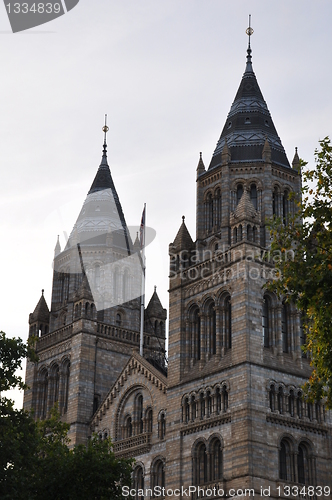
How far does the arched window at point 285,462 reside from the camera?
5022cm

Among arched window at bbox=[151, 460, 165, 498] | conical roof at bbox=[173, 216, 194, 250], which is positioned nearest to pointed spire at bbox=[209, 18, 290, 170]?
conical roof at bbox=[173, 216, 194, 250]

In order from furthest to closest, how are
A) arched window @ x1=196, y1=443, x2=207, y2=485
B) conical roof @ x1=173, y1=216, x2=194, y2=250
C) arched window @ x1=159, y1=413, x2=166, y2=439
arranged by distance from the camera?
conical roof @ x1=173, y1=216, x2=194, y2=250 < arched window @ x1=159, y1=413, x2=166, y2=439 < arched window @ x1=196, y1=443, x2=207, y2=485

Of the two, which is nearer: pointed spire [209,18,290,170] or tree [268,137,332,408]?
tree [268,137,332,408]

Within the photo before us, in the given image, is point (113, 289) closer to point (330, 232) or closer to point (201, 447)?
point (201, 447)

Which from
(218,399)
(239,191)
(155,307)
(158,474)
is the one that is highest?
(239,191)

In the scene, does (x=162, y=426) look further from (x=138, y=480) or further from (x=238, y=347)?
(x=238, y=347)

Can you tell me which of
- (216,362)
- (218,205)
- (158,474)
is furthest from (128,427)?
(218,205)

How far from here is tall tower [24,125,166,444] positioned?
66312 mm

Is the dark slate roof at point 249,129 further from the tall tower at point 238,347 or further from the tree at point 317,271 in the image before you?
the tree at point 317,271

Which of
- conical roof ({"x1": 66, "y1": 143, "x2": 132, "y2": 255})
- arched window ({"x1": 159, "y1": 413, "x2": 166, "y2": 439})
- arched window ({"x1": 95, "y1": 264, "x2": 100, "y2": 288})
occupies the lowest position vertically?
arched window ({"x1": 159, "y1": 413, "x2": 166, "y2": 439})

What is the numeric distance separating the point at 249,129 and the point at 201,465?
23.5 m

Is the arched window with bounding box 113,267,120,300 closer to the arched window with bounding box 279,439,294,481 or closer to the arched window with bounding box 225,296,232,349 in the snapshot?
the arched window with bounding box 225,296,232,349

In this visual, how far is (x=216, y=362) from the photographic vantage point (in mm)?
53625

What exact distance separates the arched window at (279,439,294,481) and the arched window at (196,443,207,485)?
4621 millimetres
